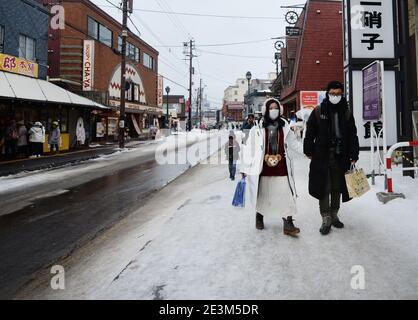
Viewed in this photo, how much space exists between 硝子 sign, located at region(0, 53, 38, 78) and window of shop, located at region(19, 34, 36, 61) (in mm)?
A: 537

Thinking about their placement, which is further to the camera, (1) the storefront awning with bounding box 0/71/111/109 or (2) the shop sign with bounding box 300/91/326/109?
(2) the shop sign with bounding box 300/91/326/109

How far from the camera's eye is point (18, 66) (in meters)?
16.6

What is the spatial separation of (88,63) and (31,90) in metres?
10.7

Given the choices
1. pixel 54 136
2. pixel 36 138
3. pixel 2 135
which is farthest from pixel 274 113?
pixel 54 136

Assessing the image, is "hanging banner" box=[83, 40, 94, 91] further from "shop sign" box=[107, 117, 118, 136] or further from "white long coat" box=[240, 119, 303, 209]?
"white long coat" box=[240, 119, 303, 209]

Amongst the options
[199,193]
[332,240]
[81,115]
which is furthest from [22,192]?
[81,115]

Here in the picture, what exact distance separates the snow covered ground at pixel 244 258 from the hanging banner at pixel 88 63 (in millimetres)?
22301

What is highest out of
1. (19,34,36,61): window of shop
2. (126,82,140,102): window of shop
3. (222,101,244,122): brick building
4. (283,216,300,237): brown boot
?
(222,101,244,122): brick building

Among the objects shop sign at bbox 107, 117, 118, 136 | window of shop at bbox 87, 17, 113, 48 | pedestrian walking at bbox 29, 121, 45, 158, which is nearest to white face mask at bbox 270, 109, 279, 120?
pedestrian walking at bbox 29, 121, 45, 158

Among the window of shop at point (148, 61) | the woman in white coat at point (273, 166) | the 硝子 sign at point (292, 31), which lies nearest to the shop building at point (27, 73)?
the woman in white coat at point (273, 166)

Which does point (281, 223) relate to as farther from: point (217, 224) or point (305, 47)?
point (305, 47)

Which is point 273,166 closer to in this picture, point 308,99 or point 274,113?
point 274,113

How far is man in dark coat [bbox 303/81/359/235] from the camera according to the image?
175 inches

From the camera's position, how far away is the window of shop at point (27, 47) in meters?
17.4
